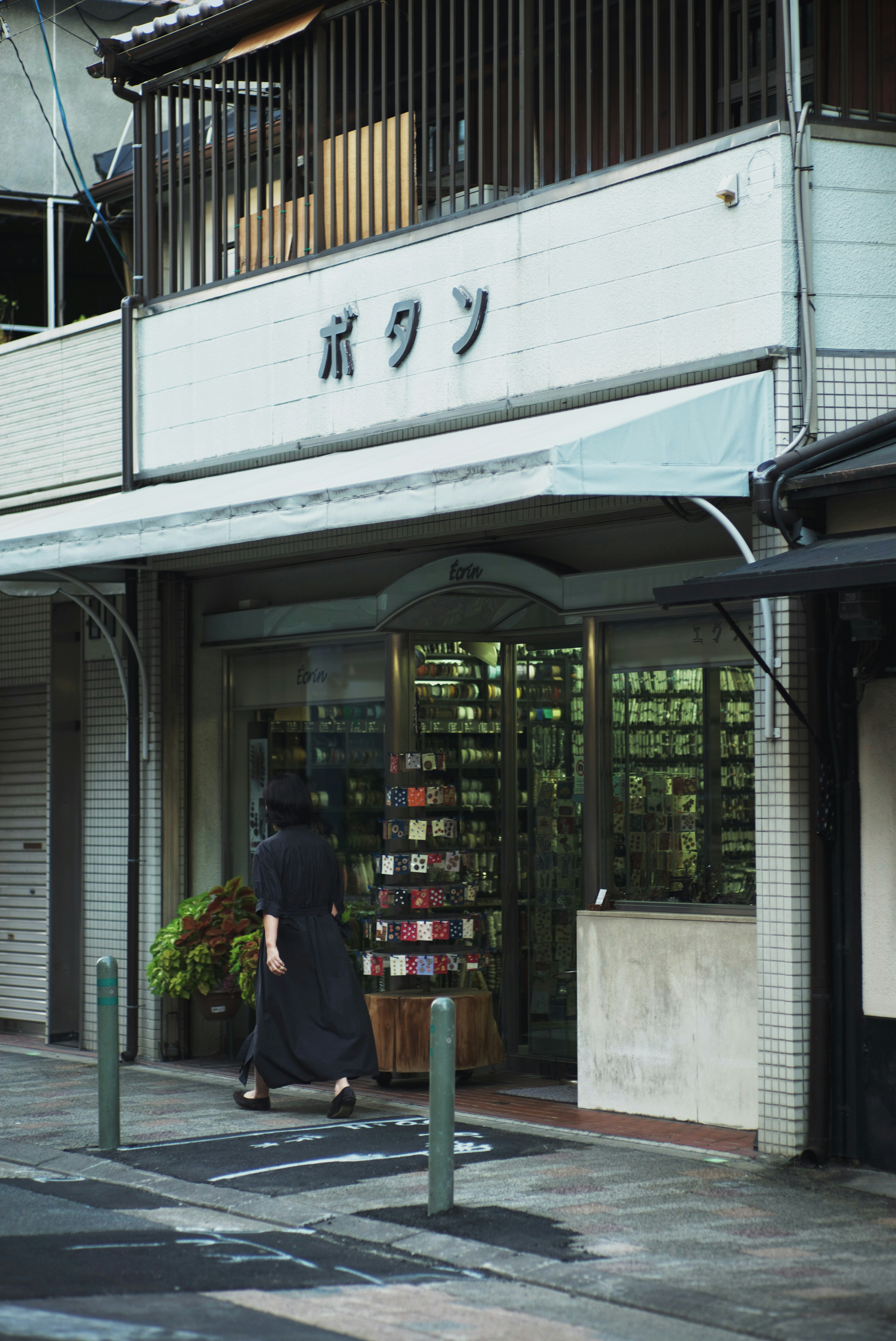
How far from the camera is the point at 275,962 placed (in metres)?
8.97

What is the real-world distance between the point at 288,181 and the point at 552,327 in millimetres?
2943

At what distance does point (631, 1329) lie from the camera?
5.54 metres

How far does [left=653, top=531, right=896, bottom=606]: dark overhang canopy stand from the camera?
6840 millimetres

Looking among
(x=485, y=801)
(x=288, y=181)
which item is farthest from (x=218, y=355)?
(x=485, y=801)

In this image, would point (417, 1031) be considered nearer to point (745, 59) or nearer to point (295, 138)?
point (745, 59)

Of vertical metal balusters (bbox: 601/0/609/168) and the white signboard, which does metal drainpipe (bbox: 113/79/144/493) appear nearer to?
the white signboard

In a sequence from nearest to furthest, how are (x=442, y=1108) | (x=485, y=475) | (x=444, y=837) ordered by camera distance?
(x=442, y=1108)
(x=485, y=475)
(x=444, y=837)

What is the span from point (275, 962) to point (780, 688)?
298 cm

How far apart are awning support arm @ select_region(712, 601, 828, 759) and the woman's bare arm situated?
9.36 feet

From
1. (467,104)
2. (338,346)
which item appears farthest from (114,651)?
(467,104)

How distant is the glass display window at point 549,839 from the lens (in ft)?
34.0

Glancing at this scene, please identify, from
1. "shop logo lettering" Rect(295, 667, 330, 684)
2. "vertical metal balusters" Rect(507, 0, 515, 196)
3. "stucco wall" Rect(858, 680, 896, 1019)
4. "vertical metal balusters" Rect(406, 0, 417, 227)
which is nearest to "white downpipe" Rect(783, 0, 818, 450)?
"stucco wall" Rect(858, 680, 896, 1019)

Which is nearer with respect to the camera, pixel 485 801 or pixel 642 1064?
pixel 642 1064

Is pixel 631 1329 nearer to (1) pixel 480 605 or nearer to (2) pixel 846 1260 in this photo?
(2) pixel 846 1260
